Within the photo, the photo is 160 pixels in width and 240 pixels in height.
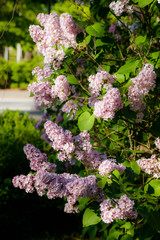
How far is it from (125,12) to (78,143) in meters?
1.19

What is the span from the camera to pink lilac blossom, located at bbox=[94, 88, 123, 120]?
1841 millimetres

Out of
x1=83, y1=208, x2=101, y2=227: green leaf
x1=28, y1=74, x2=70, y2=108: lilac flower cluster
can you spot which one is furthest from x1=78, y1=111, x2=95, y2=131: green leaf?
x1=83, y1=208, x2=101, y2=227: green leaf

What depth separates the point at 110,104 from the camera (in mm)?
1846

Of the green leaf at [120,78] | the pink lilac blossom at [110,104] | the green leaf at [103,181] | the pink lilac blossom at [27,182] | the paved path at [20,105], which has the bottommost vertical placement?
the paved path at [20,105]

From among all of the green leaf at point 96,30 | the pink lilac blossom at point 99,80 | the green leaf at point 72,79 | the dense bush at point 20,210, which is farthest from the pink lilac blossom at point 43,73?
the dense bush at point 20,210

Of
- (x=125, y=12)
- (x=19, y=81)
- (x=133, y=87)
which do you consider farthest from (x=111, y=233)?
(x=19, y=81)

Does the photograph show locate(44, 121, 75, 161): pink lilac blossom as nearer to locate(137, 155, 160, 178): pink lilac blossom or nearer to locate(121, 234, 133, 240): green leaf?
locate(137, 155, 160, 178): pink lilac blossom

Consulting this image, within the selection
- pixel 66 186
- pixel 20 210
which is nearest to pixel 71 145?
pixel 66 186

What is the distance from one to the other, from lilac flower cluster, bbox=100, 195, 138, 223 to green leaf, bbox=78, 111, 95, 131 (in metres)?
0.46

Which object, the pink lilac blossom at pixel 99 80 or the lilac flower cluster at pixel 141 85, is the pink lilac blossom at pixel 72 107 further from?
the lilac flower cluster at pixel 141 85

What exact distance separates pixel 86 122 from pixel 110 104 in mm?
257

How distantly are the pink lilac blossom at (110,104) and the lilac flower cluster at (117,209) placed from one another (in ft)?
1.53

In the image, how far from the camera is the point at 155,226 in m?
1.90

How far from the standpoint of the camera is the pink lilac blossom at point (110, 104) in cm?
184
